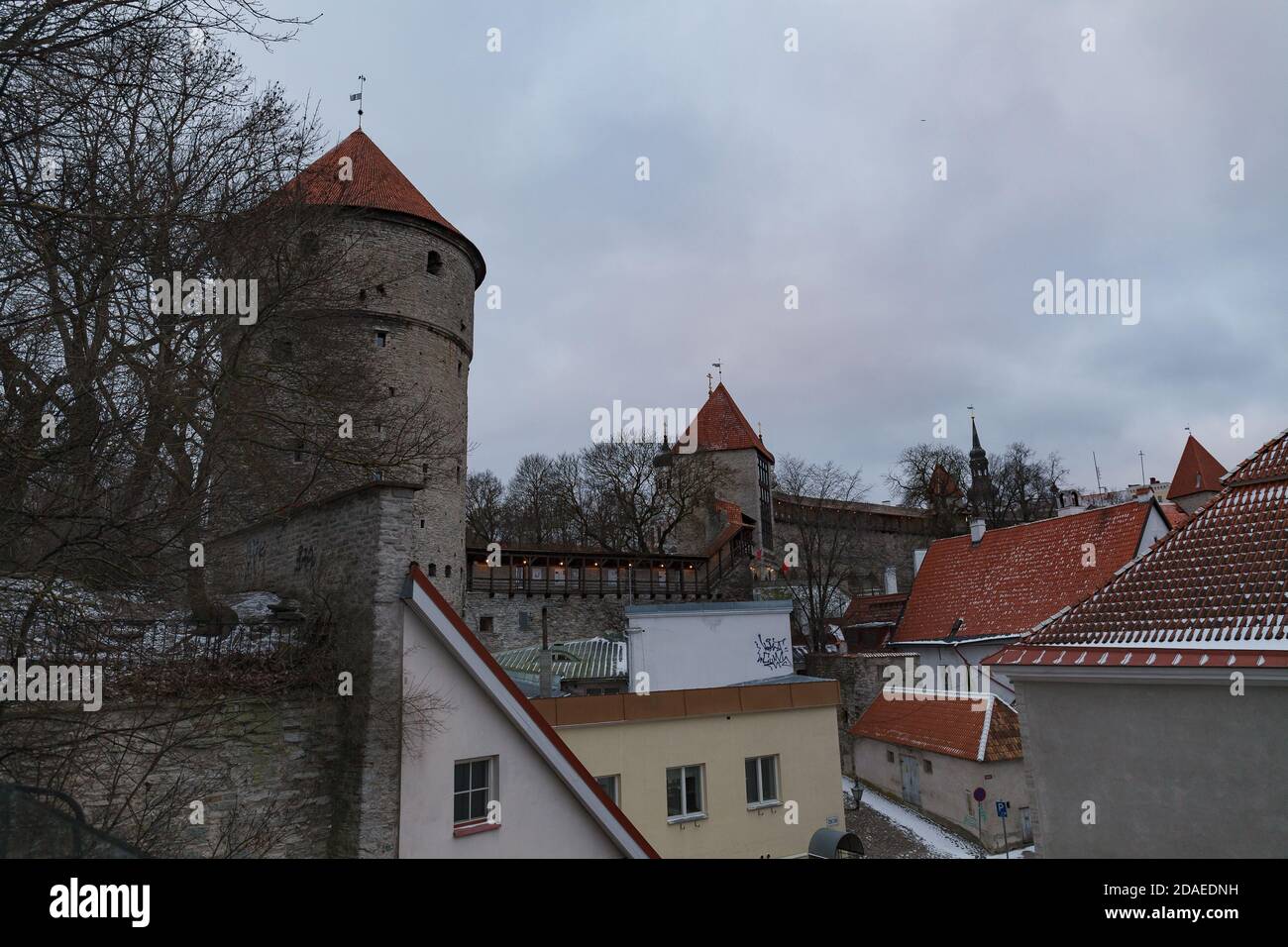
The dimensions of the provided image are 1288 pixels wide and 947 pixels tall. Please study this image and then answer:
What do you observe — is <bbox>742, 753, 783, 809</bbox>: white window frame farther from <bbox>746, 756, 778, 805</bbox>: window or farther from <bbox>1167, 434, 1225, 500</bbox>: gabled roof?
<bbox>1167, 434, 1225, 500</bbox>: gabled roof

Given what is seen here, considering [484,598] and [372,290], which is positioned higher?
[372,290]

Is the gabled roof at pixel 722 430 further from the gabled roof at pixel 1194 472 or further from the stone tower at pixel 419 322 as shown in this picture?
the gabled roof at pixel 1194 472

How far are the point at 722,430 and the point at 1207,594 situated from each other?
33374 millimetres

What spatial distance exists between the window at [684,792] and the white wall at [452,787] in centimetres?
244

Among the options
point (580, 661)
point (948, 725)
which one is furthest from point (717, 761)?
point (948, 725)

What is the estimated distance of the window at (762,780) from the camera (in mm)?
12086

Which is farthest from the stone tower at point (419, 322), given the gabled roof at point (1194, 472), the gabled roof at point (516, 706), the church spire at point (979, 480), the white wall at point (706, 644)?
the gabled roof at point (1194, 472)

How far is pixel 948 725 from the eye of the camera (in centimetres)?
1834

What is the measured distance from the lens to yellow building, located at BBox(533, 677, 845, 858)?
1091 cm

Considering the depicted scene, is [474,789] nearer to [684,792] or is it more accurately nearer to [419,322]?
[684,792]
